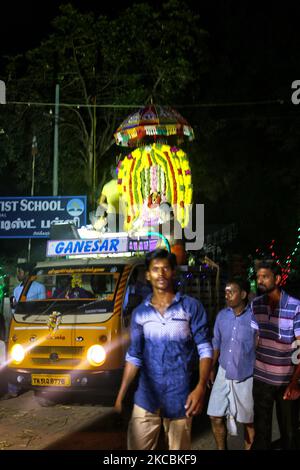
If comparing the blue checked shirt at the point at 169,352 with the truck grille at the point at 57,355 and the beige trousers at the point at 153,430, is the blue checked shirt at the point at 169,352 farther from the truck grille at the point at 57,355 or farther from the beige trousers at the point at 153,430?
the truck grille at the point at 57,355

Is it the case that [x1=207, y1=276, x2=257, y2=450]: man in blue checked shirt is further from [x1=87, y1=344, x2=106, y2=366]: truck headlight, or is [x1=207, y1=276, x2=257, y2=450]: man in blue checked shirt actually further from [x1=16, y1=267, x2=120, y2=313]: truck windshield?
[x1=16, y1=267, x2=120, y2=313]: truck windshield

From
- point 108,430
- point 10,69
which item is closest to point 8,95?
point 10,69

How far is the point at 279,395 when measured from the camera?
5082mm

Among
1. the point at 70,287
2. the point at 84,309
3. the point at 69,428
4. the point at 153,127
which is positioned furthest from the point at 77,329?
the point at 153,127

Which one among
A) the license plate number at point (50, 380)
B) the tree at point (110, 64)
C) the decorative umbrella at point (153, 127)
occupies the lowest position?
the license plate number at point (50, 380)

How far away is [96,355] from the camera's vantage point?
303 inches

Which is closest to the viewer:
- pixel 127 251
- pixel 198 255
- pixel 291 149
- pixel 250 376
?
pixel 250 376

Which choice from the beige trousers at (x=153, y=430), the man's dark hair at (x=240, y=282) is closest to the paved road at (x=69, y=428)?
the man's dark hair at (x=240, y=282)

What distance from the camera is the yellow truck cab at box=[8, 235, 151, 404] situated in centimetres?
768

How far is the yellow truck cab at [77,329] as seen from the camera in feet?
25.2

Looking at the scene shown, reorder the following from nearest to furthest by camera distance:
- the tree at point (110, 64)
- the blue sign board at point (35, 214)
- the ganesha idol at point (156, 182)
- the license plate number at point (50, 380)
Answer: the license plate number at point (50, 380) → the ganesha idol at point (156, 182) → the blue sign board at point (35, 214) → the tree at point (110, 64)

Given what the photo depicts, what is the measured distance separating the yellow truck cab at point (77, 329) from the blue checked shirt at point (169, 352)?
11.3ft

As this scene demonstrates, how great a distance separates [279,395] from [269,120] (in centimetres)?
2314
